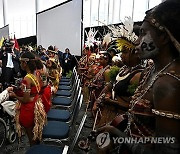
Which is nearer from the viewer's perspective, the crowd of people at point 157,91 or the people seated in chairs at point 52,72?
the crowd of people at point 157,91

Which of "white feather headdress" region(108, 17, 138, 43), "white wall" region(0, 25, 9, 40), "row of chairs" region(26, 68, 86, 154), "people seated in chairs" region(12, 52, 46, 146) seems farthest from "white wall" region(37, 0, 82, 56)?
"white feather headdress" region(108, 17, 138, 43)

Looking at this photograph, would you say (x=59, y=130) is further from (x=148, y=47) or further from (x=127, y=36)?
(x=148, y=47)

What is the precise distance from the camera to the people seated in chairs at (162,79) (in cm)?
84

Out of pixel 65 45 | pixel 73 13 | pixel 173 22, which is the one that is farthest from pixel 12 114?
pixel 65 45

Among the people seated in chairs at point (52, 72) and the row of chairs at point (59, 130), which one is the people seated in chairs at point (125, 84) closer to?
the row of chairs at point (59, 130)

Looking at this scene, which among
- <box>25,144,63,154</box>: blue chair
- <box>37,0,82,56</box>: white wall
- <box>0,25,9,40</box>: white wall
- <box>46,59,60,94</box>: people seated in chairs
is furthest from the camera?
<box>0,25,9,40</box>: white wall

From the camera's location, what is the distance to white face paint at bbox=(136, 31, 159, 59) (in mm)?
967

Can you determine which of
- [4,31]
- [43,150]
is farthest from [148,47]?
[4,31]

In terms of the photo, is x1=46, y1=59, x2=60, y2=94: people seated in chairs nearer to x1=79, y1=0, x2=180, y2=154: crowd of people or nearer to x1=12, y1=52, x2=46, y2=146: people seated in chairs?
x1=12, y1=52, x2=46, y2=146: people seated in chairs

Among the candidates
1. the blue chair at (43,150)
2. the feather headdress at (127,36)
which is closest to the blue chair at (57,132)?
the blue chair at (43,150)

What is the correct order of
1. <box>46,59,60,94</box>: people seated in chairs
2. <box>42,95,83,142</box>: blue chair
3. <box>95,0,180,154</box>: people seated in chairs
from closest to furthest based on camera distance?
<box>95,0,180,154</box>: people seated in chairs, <box>42,95,83,142</box>: blue chair, <box>46,59,60,94</box>: people seated in chairs

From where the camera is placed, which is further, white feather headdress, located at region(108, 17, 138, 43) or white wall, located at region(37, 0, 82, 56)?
white wall, located at region(37, 0, 82, 56)

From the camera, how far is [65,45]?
942 centimetres

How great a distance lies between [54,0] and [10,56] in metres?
9.31
